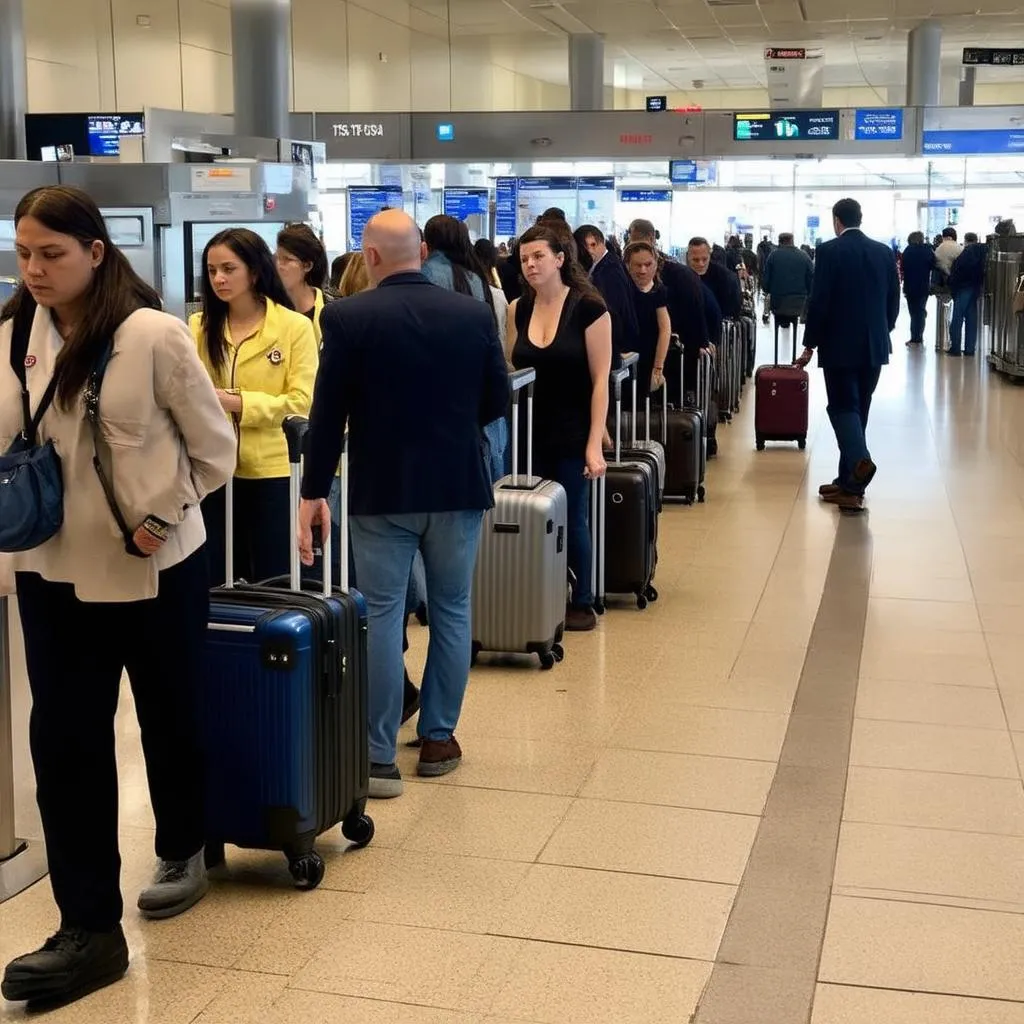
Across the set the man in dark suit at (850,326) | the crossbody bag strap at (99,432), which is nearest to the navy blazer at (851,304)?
the man in dark suit at (850,326)

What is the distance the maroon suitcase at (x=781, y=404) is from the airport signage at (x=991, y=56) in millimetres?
11965

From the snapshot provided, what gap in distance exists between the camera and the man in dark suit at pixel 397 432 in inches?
161

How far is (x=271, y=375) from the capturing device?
4.50 metres

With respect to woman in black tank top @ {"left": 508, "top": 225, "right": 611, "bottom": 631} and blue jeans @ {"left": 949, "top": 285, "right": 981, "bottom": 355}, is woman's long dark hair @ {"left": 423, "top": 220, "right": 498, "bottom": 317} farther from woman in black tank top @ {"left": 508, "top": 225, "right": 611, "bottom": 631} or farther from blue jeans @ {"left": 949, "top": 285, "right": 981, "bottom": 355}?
blue jeans @ {"left": 949, "top": 285, "right": 981, "bottom": 355}

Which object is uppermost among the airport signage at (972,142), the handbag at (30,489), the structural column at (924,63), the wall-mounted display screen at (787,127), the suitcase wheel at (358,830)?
the structural column at (924,63)

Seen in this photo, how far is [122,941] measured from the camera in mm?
3240

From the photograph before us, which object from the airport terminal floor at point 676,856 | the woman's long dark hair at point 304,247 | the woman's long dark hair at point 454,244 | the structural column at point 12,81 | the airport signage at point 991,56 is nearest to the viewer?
the airport terminal floor at point 676,856

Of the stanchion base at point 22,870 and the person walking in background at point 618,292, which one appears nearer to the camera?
the stanchion base at point 22,870

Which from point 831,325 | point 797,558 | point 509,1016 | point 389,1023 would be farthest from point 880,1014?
point 831,325

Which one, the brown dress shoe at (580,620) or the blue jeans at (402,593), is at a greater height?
the blue jeans at (402,593)

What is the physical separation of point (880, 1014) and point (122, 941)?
1553mm

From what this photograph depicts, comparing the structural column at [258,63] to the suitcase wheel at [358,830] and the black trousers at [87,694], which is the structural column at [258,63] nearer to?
the suitcase wheel at [358,830]

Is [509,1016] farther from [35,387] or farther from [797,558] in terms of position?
[797,558]

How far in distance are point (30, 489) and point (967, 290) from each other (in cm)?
1941
